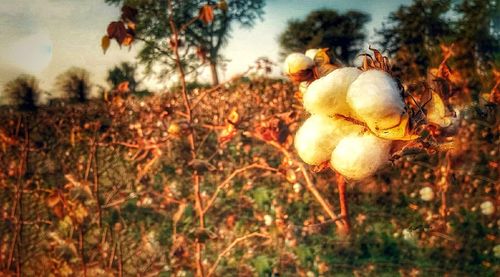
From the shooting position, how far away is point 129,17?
212cm

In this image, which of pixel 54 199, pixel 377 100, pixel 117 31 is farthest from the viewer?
pixel 54 199

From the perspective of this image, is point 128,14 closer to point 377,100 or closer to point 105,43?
point 105,43

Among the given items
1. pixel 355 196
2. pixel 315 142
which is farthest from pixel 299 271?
pixel 315 142

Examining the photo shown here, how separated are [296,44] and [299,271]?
20.8 m

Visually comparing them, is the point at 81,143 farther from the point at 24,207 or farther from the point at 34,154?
the point at 24,207

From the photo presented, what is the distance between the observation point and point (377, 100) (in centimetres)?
45

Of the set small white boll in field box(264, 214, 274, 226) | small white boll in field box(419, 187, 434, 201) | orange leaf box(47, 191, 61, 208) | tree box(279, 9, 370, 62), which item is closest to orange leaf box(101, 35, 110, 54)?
orange leaf box(47, 191, 61, 208)

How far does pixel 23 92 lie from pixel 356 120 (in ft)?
18.5

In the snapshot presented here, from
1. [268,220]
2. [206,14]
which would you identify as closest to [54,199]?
[206,14]

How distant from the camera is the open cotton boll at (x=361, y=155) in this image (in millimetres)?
482

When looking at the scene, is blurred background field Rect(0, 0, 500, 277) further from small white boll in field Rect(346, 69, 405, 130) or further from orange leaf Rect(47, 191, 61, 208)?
small white boll in field Rect(346, 69, 405, 130)

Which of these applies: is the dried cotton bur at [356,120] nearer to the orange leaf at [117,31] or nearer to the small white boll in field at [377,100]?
the small white boll in field at [377,100]

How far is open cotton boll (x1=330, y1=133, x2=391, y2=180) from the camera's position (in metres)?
0.48

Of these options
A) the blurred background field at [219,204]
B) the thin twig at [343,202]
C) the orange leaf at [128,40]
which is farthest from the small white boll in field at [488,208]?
the thin twig at [343,202]
